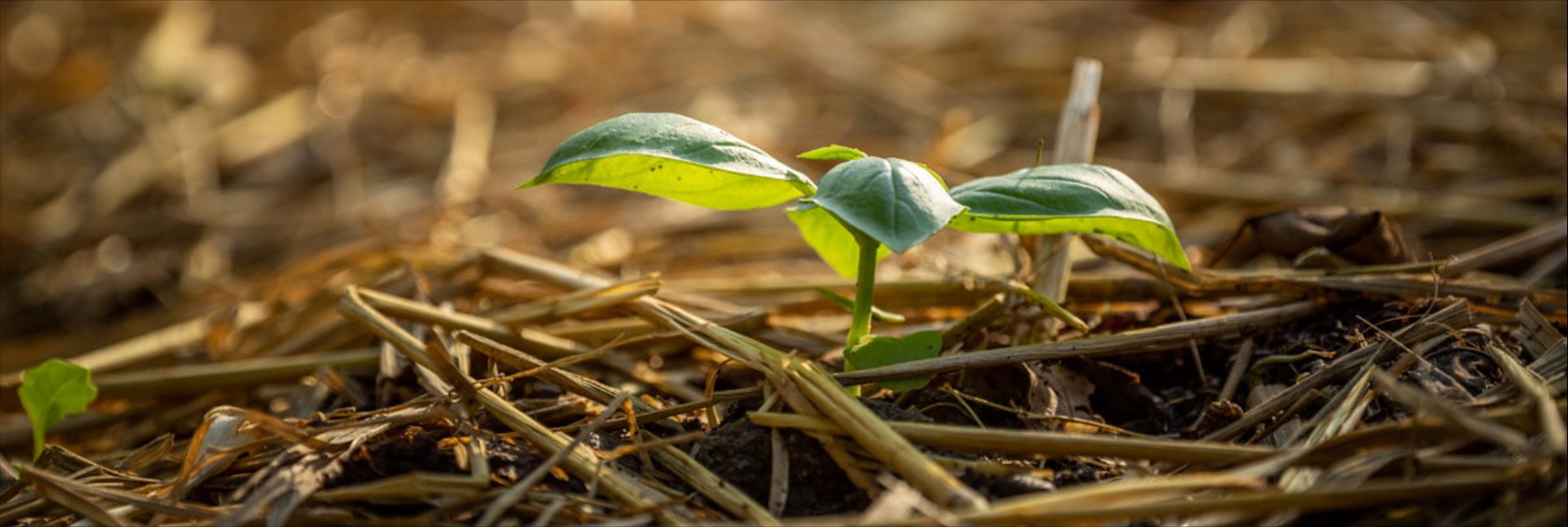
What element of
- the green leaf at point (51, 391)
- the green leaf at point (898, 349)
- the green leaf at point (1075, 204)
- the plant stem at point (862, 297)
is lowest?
the green leaf at point (51, 391)

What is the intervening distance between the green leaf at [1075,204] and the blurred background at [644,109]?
0.57 meters

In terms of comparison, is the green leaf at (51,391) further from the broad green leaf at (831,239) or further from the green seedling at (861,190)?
the broad green leaf at (831,239)

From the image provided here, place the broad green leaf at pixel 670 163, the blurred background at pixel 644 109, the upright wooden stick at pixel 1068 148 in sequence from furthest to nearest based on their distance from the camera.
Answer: the blurred background at pixel 644 109 < the upright wooden stick at pixel 1068 148 < the broad green leaf at pixel 670 163

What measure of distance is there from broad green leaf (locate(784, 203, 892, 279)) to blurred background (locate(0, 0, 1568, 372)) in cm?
48

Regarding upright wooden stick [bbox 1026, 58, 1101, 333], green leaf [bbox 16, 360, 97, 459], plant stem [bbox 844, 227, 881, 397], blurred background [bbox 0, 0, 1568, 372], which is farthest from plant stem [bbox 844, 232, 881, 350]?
green leaf [bbox 16, 360, 97, 459]

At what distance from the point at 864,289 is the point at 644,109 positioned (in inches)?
76.2

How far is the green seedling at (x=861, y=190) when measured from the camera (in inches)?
34.7

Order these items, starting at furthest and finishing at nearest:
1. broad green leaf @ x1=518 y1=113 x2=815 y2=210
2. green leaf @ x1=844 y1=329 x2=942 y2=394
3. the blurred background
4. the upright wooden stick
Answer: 1. the blurred background
2. the upright wooden stick
3. green leaf @ x1=844 y1=329 x2=942 y2=394
4. broad green leaf @ x1=518 y1=113 x2=815 y2=210

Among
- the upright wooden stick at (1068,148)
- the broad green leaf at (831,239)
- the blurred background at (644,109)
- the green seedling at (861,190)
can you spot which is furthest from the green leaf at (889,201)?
the blurred background at (644,109)

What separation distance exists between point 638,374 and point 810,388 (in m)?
0.32

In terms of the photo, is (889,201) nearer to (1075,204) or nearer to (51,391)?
(1075,204)

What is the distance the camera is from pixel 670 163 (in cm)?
98

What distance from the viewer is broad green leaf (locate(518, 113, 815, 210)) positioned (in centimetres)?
95

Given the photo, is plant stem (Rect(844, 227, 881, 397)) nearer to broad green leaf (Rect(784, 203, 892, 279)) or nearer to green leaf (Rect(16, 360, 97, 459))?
broad green leaf (Rect(784, 203, 892, 279))
